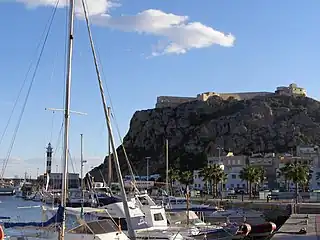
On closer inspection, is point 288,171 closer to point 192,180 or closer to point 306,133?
point 192,180

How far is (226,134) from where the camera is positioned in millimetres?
196250

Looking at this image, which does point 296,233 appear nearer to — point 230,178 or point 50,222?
point 50,222

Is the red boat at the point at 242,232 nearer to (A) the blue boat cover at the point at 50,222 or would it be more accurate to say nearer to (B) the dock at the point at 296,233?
(B) the dock at the point at 296,233

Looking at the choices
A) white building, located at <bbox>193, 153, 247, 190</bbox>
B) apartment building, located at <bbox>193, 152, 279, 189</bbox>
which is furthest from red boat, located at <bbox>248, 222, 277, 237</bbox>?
apartment building, located at <bbox>193, 152, 279, 189</bbox>

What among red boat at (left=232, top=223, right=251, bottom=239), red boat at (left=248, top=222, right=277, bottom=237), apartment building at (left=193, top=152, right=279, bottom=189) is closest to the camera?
red boat at (left=232, top=223, right=251, bottom=239)

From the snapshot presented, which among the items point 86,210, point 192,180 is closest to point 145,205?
point 86,210

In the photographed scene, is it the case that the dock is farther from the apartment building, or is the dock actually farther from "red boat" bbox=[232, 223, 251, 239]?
the apartment building

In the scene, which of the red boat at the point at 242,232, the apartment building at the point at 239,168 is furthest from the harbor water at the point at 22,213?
the apartment building at the point at 239,168

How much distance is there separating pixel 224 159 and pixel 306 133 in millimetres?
49216

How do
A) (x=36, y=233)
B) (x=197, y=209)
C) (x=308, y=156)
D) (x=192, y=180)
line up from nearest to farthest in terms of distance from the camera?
(x=36, y=233) < (x=197, y=209) < (x=192, y=180) < (x=308, y=156)

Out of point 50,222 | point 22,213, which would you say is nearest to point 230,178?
point 22,213

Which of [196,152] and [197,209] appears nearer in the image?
[197,209]

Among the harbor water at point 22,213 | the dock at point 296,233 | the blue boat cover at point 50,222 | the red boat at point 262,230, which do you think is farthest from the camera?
the harbor water at point 22,213

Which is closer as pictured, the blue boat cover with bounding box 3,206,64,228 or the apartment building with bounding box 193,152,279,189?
the blue boat cover with bounding box 3,206,64,228
